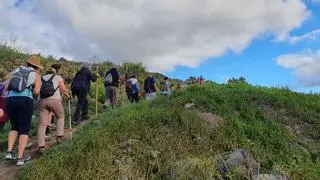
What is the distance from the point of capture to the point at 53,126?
540 inches

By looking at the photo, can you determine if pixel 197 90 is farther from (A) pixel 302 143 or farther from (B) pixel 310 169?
(B) pixel 310 169

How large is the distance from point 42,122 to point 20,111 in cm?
107

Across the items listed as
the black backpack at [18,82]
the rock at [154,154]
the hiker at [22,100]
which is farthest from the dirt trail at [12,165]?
the rock at [154,154]

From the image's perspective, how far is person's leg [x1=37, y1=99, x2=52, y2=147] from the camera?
10445mm

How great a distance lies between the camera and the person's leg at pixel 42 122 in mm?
10445

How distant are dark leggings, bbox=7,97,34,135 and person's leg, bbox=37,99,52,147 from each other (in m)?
0.64

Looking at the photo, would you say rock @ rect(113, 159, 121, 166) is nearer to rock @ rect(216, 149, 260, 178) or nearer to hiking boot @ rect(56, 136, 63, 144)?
rock @ rect(216, 149, 260, 178)

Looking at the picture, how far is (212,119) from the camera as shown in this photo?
36.3 feet

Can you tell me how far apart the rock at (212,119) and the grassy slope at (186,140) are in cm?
16

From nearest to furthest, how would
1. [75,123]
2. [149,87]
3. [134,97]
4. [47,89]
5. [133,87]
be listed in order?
[47,89]
[75,123]
[133,87]
[134,97]
[149,87]

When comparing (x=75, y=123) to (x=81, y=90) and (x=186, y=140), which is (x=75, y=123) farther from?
(x=186, y=140)

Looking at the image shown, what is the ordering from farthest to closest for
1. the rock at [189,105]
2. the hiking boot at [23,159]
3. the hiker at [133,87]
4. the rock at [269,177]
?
the hiker at [133,87] < the rock at [189,105] < the hiking boot at [23,159] < the rock at [269,177]

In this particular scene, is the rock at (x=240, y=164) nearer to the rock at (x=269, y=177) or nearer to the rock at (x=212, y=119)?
the rock at (x=269, y=177)

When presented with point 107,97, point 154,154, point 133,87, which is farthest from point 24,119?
point 133,87
